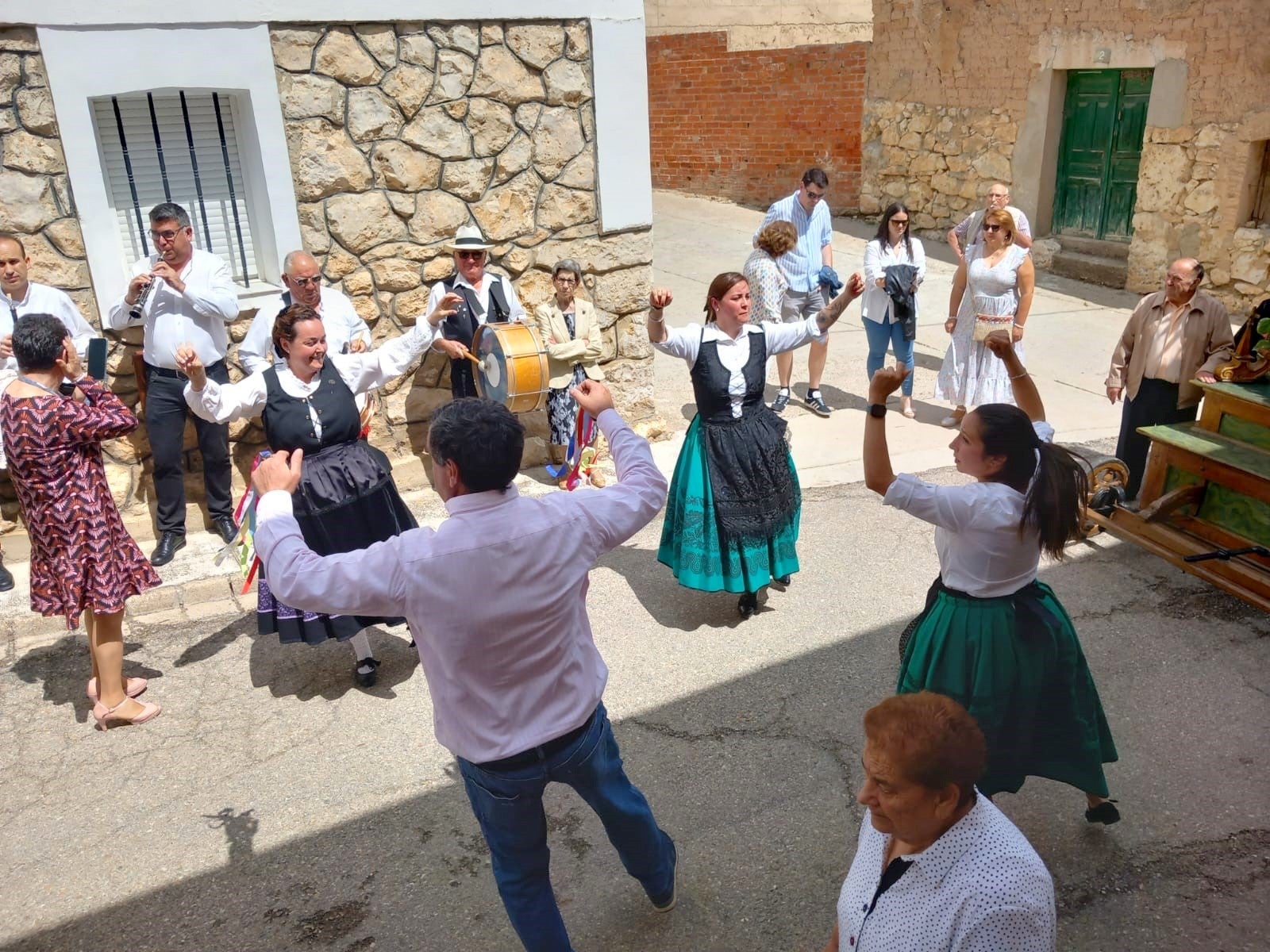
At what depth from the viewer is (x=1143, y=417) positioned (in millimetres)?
5746

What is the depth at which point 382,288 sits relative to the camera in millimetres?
6430

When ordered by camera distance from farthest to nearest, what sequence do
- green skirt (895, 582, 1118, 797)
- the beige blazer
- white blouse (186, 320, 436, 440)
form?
the beige blazer → white blouse (186, 320, 436, 440) → green skirt (895, 582, 1118, 797)

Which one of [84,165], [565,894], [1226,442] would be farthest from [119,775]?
[1226,442]

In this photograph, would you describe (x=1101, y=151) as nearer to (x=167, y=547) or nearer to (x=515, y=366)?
(x=515, y=366)

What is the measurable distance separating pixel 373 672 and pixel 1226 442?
431 centimetres

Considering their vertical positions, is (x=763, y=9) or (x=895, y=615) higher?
(x=763, y=9)

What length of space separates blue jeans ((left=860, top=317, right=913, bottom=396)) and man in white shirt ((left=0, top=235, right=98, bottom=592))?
205 inches

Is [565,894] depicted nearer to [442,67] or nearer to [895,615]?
[895,615]

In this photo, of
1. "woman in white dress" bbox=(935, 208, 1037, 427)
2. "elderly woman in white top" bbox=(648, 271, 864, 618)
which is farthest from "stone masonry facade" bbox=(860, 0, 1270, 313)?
"elderly woman in white top" bbox=(648, 271, 864, 618)

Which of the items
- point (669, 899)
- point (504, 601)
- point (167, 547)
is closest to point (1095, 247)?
point (167, 547)

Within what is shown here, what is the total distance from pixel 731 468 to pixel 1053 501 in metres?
1.99

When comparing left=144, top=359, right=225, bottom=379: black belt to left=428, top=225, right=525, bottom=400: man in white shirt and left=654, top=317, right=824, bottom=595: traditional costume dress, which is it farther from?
left=654, top=317, right=824, bottom=595: traditional costume dress

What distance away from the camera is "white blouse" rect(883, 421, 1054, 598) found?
291 cm

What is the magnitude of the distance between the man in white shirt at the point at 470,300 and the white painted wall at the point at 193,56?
953mm
